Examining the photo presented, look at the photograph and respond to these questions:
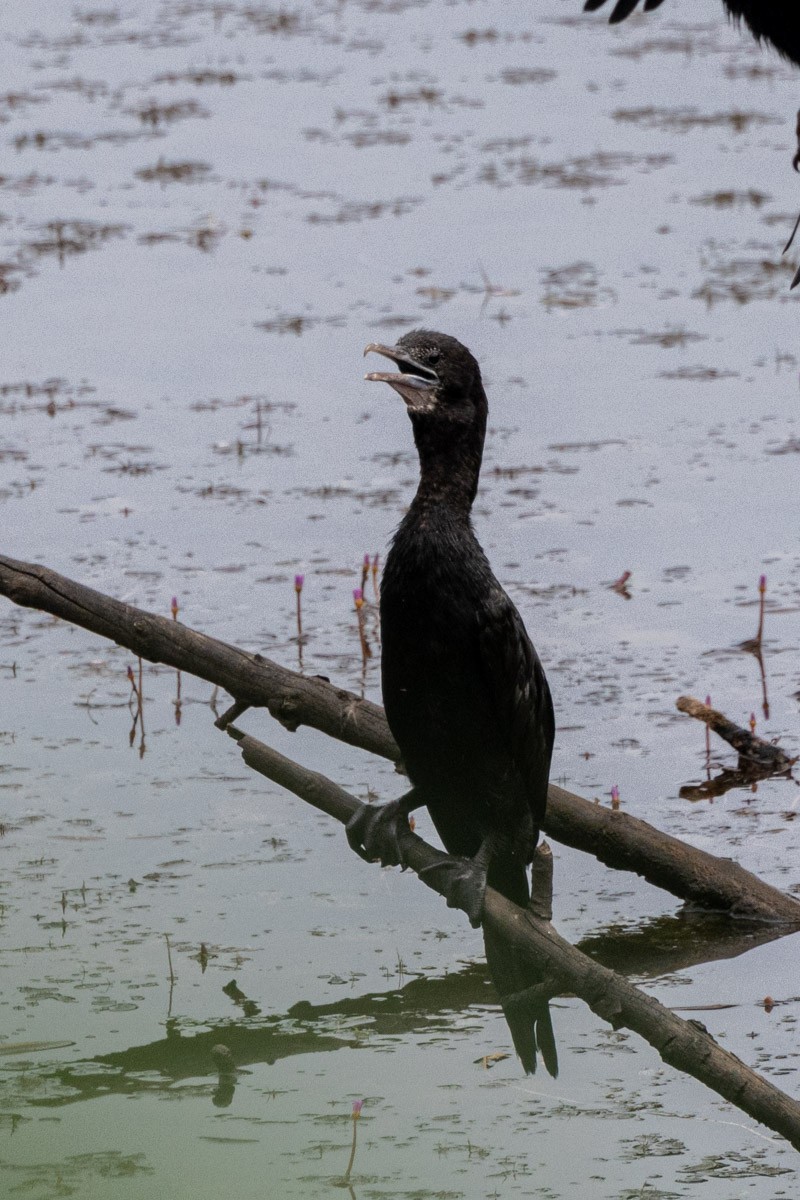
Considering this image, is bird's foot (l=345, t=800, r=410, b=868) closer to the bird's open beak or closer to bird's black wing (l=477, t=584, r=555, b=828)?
bird's black wing (l=477, t=584, r=555, b=828)

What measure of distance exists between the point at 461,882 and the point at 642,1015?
48 cm

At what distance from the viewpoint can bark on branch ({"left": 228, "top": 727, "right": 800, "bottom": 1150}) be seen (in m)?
3.54

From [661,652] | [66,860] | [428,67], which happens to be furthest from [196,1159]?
[428,67]

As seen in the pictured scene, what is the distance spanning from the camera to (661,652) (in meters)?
7.01

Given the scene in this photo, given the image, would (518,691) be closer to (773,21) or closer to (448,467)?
(448,467)

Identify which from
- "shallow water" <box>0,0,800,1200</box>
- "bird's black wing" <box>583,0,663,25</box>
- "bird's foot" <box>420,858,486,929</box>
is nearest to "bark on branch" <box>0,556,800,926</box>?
"shallow water" <box>0,0,800,1200</box>

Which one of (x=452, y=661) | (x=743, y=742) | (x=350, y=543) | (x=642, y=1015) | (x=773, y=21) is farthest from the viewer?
(x=350, y=543)

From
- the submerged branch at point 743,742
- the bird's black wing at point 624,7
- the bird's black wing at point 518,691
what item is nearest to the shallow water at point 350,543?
the submerged branch at point 743,742

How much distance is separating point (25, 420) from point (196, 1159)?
18.7 ft

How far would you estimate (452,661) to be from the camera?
12.8 feet

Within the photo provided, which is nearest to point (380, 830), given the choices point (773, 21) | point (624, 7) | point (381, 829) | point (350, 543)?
point (381, 829)

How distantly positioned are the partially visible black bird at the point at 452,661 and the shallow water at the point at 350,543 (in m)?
0.74

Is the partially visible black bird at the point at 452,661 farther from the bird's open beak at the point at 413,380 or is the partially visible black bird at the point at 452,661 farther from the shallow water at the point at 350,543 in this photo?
the shallow water at the point at 350,543

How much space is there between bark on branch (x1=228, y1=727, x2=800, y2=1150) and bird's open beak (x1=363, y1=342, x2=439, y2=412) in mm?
737
